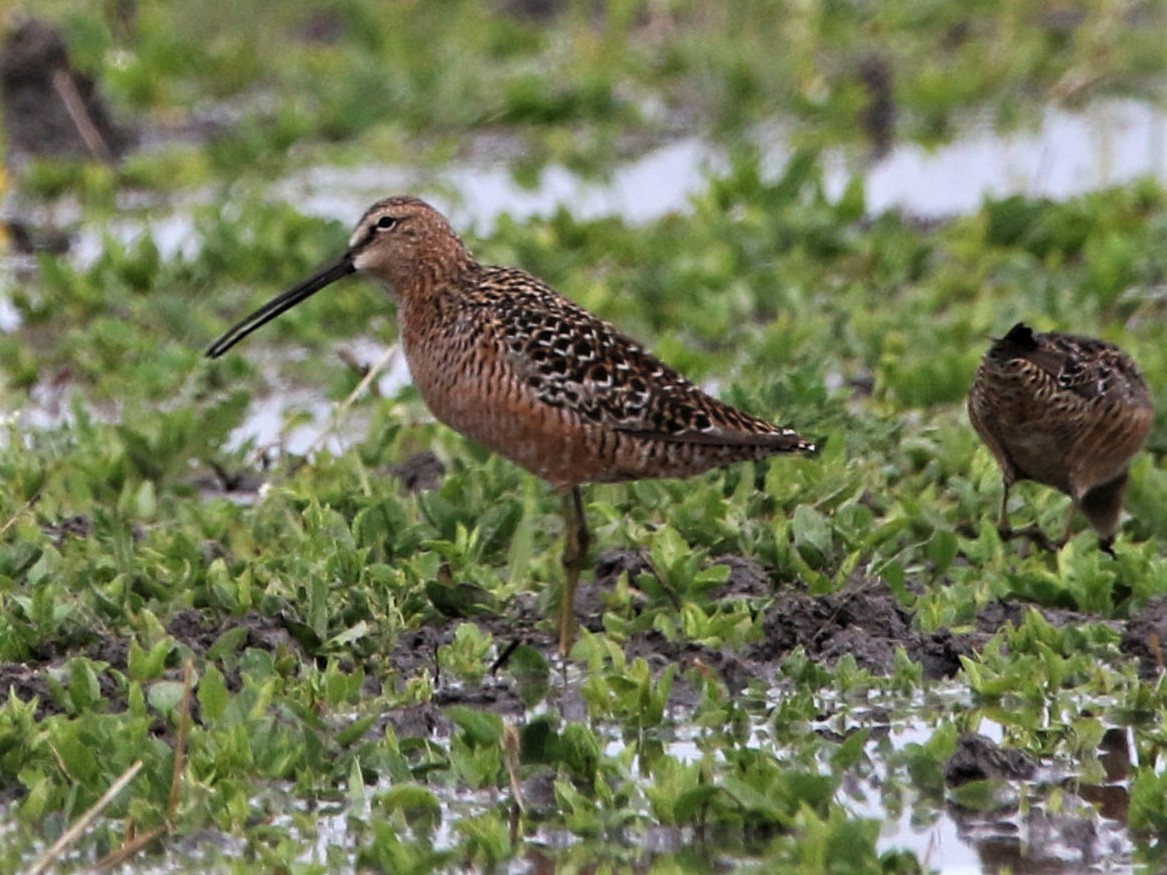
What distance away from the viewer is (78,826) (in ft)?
12.8

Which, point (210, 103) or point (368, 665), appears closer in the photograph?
point (368, 665)

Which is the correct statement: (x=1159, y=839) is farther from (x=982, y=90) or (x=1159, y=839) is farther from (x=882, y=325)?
(x=982, y=90)

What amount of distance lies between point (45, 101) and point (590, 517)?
5599mm

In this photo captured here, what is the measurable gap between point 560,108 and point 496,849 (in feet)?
25.6

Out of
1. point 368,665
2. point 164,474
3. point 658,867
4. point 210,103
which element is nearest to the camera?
point 658,867

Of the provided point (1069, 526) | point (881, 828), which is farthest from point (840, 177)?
point (881, 828)

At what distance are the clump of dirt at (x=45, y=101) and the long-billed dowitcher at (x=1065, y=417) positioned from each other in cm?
588

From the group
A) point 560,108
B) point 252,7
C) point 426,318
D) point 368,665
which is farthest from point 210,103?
point 368,665

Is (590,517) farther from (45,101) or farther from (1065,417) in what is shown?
(45,101)

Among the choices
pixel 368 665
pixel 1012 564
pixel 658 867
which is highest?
pixel 1012 564

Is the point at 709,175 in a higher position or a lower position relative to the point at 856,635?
higher

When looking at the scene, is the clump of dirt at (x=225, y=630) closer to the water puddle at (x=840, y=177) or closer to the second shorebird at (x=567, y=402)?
the second shorebird at (x=567, y=402)

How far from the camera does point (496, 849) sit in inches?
161

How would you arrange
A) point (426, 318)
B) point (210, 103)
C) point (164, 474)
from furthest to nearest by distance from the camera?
1. point (210, 103)
2. point (164, 474)
3. point (426, 318)
